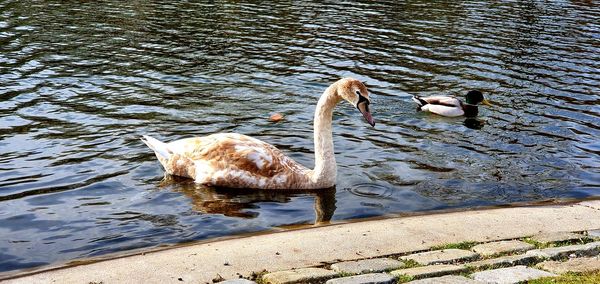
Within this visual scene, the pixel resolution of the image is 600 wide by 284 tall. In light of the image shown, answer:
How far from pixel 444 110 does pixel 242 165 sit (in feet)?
20.7

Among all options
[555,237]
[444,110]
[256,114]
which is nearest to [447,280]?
[555,237]

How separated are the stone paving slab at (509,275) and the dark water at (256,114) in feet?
11.8

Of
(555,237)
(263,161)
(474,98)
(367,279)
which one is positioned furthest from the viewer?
(474,98)

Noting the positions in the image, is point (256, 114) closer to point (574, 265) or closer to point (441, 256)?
point (441, 256)

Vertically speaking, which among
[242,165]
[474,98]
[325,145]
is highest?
[325,145]

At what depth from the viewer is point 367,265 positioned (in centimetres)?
721

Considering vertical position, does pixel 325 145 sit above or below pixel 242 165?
above

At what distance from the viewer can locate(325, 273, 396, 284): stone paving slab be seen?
666 cm

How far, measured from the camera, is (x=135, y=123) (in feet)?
47.9

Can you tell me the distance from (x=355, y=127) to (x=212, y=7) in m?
17.1

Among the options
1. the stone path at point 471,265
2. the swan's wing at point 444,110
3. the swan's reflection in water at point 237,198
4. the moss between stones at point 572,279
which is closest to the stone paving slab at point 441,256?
the stone path at point 471,265

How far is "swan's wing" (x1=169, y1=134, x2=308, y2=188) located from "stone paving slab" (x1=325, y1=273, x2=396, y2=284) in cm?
489

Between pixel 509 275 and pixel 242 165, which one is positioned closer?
pixel 509 275

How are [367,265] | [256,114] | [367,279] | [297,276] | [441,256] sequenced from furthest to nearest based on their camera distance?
[256,114]
[441,256]
[367,265]
[297,276]
[367,279]
